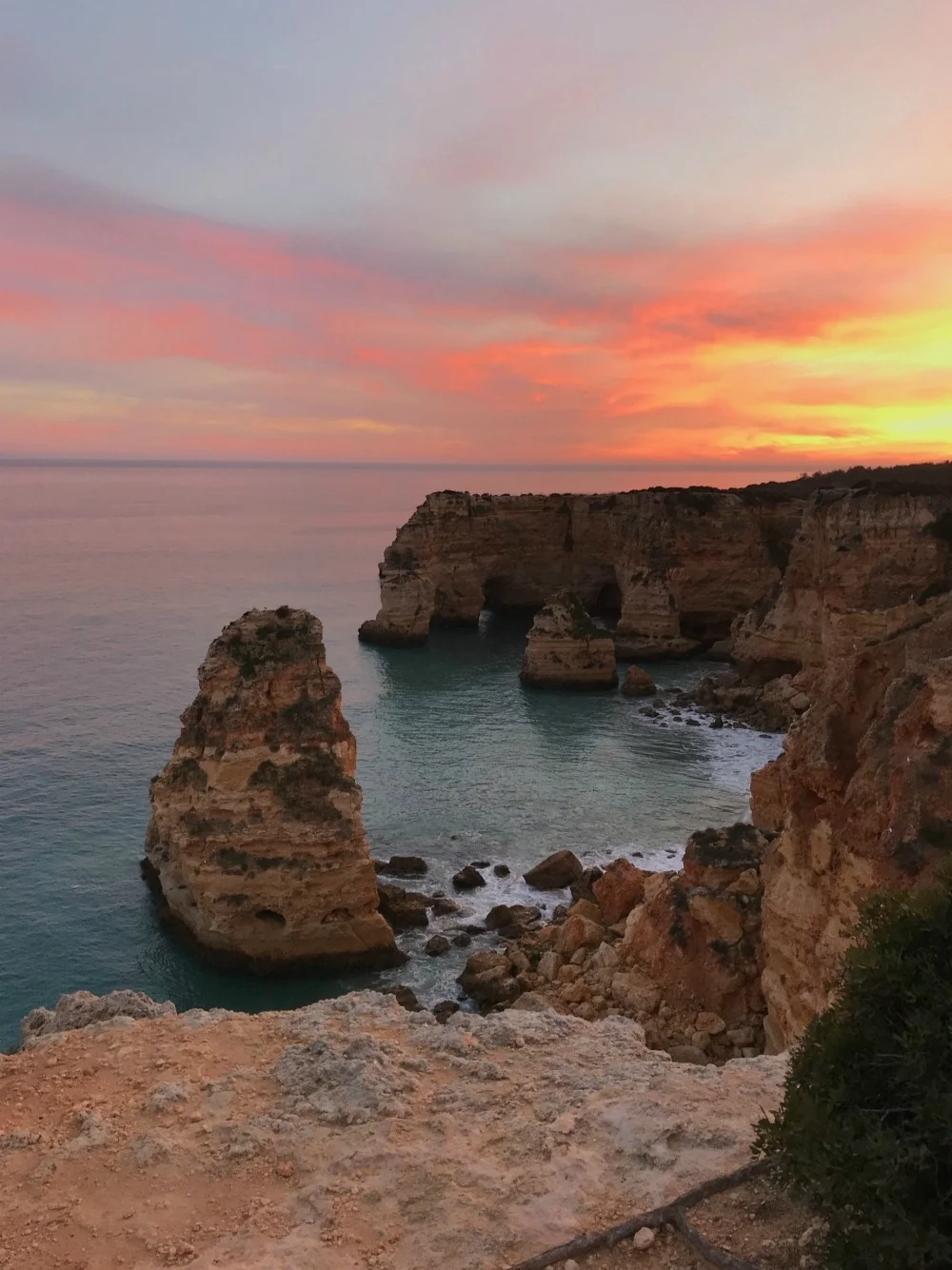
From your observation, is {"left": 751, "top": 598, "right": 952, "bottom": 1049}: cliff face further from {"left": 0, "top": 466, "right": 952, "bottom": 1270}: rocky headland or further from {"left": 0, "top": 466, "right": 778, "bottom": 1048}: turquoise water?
{"left": 0, "top": 466, "right": 778, "bottom": 1048}: turquoise water

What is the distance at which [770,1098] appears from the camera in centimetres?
866

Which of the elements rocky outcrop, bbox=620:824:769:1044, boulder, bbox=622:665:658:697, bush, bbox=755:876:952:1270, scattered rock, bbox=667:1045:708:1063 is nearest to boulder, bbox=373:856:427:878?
rocky outcrop, bbox=620:824:769:1044

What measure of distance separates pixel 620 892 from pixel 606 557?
50.8 m

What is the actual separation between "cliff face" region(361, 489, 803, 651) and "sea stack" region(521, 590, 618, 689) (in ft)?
29.8

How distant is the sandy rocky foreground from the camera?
706 cm

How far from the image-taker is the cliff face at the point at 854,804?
11273 millimetres

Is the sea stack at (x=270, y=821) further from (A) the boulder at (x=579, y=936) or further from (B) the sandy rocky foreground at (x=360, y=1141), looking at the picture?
(B) the sandy rocky foreground at (x=360, y=1141)

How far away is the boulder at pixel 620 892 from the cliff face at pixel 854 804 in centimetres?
605

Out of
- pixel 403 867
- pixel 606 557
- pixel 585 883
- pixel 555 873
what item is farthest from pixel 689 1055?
pixel 606 557

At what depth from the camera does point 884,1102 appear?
5.21 metres

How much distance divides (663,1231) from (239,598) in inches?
2977

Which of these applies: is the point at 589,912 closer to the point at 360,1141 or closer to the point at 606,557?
the point at 360,1141

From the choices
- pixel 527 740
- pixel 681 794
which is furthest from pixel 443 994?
pixel 527 740

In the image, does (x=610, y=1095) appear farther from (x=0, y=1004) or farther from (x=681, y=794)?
(x=681, y=794)
